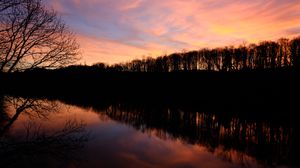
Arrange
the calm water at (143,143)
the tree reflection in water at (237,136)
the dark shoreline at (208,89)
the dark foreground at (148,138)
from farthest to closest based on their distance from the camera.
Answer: the dark shoreline at (208,89), the tree reflection in water at (237,136), the dark foreground at (148,138), the calm water at (143,143)

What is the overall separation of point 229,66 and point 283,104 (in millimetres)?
40780

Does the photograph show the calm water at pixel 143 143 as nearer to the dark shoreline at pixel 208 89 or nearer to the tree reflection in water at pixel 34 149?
the tree reflection in water at pixel 34 149

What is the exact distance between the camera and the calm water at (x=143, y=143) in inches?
491

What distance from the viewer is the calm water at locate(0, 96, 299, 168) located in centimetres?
1246

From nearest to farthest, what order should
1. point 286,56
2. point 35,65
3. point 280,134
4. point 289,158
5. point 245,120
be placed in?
point 35,65, point 289,158, point 280,134, point 245,120, point 286,56

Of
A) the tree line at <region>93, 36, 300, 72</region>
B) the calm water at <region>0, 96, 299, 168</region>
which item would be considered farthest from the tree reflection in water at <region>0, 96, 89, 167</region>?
the tree line at <region>93, 36, 300, 72</region>

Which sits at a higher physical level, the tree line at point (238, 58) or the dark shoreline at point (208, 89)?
the tree line at point (238, 58)

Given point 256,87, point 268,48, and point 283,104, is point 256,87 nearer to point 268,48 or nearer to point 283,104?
point 283,104

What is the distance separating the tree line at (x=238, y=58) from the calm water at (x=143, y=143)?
47726 mm

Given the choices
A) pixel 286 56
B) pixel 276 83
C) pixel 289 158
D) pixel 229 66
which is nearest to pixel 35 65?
pixel 289 158

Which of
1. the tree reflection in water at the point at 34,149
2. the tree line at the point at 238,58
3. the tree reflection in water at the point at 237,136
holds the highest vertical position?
the tree line at the point at 238,58

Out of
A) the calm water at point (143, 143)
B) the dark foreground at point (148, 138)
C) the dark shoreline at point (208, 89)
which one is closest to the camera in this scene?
the calm water at point (143, 143)

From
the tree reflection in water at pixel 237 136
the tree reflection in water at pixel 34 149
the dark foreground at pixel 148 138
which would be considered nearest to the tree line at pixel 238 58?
the dark foreground at pixel 148 138

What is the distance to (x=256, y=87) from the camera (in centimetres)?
6041
